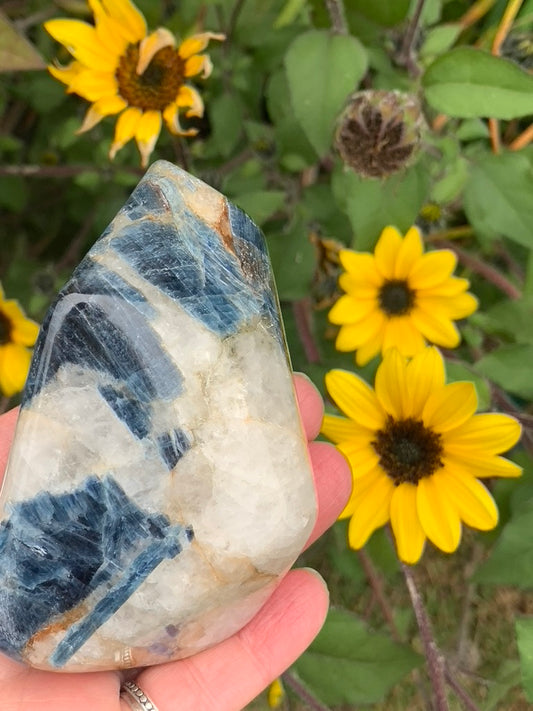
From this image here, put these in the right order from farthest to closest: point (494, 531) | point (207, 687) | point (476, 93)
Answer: point (494, 531), point (476, 93), point (207, 687)

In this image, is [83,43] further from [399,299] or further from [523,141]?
[523,141]

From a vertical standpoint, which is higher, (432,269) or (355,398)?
(432,269)

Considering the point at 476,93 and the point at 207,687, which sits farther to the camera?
the point at 476,93

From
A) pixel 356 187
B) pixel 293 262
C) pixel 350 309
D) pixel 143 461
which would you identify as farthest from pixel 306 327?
pixel 143 461

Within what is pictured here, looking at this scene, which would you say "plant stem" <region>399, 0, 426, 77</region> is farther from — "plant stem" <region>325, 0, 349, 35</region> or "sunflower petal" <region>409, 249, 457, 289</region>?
"sunflower petal" <region>409, 249, 457, 289</region>

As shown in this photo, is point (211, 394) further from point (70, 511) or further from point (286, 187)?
point (286, 187)

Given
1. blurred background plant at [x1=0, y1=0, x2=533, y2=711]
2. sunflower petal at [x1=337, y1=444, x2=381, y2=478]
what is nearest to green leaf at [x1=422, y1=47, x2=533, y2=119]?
blurred background plant at [x1=0, y1=0, x2=533, y2=711]

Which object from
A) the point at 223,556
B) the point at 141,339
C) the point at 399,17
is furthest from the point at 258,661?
the point at 399,17
